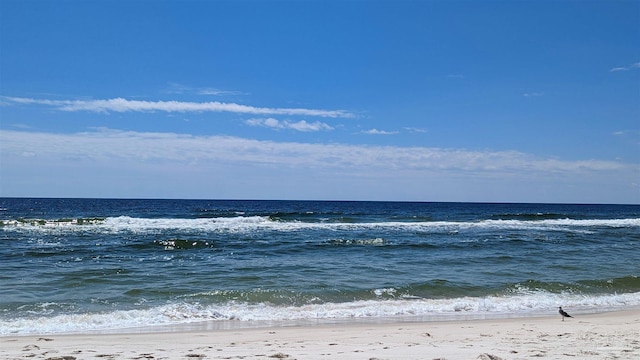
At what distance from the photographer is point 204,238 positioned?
77.1 ft

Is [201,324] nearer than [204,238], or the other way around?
Answer: [201,324]

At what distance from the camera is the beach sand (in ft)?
19.5

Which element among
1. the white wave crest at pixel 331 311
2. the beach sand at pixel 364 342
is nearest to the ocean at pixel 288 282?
the white wave crest at pixel 331 311

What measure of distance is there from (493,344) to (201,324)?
4.97 meters

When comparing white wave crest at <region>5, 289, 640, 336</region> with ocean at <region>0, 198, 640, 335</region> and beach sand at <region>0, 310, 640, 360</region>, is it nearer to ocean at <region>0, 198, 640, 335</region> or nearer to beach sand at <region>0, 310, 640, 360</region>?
ocean at <region>0, 198, 640, 335</region>

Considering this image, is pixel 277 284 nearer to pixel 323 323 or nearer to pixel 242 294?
pixel 242 294

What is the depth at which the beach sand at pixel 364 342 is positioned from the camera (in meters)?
5.94

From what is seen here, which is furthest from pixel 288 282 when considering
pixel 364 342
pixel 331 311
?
pixel 364 342

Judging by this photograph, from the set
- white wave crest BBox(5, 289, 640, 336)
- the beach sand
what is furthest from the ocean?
the beach sand

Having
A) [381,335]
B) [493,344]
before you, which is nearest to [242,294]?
[381,335]

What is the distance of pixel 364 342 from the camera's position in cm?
675

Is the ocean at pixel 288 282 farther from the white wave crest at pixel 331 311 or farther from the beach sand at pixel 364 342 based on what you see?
the beach sand at pixel 364 342

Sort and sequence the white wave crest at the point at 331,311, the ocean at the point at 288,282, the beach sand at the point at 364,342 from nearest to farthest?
the beach sand at the point at 364,342 < the white wave crest at the point at 331,311 < the ocean at the point at 288,282

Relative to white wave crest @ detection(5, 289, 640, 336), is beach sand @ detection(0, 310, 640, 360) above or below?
above
